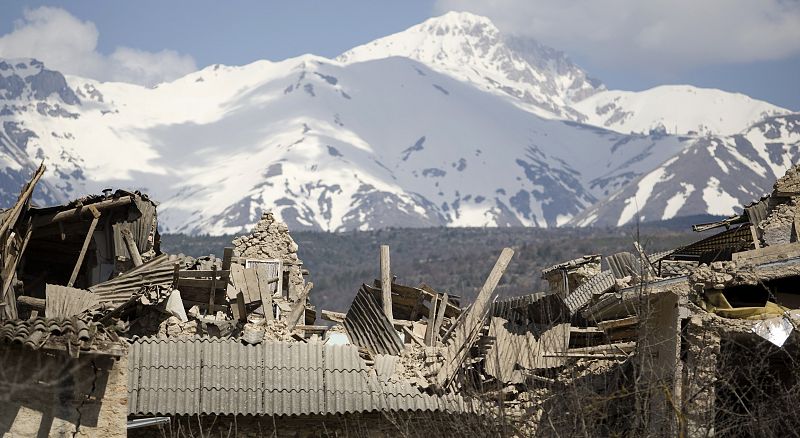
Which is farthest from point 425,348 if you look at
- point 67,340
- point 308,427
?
point 67,340

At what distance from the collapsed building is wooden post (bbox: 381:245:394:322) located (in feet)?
0.13

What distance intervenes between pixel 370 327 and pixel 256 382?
6.05 m

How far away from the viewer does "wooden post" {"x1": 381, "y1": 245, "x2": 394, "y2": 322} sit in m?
29.1

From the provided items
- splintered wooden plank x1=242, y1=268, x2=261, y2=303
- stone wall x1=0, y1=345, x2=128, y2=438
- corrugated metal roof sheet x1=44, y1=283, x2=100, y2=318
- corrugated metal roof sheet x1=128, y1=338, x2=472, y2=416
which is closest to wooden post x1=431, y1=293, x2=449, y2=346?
splintered wooden plank x1=242, y1=268, x2=261, y2=303

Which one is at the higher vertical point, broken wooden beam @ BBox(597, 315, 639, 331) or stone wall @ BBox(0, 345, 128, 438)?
broken wooden beam @ BBox(597, 315, 639, 331)

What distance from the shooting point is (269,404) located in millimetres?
23016

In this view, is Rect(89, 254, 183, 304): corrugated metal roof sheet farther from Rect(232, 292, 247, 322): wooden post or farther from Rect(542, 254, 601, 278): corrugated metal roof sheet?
Rect(542, 254, 601, 278): corrugated metal roof sheet

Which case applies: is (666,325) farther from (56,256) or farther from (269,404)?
(56,256)

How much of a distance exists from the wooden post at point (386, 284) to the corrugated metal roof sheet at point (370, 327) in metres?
0.13

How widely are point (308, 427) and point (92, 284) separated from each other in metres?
8.66

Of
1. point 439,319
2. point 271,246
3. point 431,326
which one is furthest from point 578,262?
point 431,326

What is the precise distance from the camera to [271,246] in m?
37.7

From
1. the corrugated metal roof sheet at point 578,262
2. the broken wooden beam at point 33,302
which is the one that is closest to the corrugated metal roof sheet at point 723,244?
the corrugated metal roof sheet at point 578,262

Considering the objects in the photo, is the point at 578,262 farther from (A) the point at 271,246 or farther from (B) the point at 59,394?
(B) the point at 59,394
